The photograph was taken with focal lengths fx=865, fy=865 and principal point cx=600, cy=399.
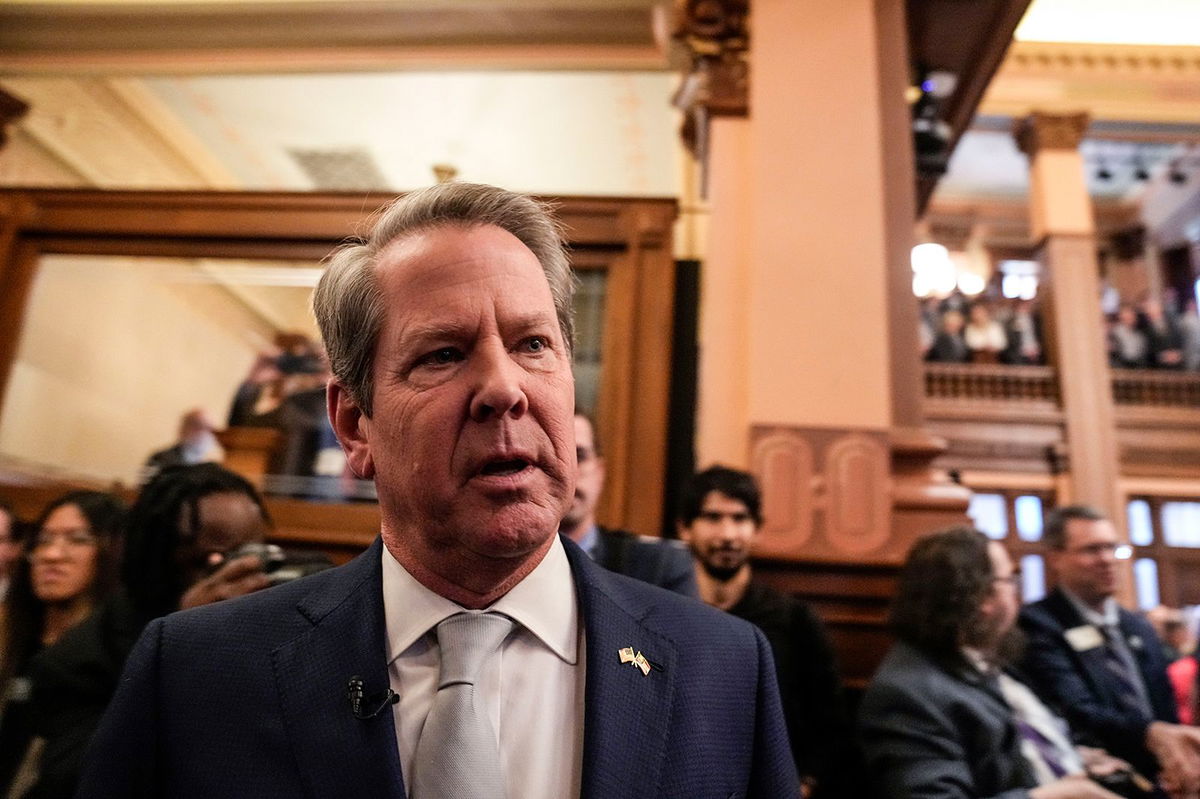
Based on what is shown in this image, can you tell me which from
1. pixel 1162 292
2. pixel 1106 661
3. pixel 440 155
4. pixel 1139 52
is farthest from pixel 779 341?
pixel 1162 292

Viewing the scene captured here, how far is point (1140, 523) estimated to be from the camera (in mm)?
10000

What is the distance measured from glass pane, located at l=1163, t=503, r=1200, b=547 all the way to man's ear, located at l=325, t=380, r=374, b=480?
1129 cm

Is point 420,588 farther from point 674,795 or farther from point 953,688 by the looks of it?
point 953,688

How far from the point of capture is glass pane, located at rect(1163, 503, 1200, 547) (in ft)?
32.9

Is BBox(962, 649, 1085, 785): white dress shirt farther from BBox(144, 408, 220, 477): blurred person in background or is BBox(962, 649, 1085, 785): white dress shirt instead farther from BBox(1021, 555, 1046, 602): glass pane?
BBox(1021, 555, 1046, 602): glass pane

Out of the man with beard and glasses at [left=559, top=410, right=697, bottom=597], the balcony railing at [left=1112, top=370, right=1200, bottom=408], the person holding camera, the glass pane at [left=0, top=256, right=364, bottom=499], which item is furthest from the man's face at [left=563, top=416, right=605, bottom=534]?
the balcony railing at [left=1112, top=370, right=1200, bottom=408]

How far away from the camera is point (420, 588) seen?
0.95 meters

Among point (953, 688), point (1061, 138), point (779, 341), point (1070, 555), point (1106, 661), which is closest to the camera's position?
point (953, 688)

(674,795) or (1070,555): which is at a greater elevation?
(1070,555)

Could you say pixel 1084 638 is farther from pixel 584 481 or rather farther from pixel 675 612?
pixel 675 612

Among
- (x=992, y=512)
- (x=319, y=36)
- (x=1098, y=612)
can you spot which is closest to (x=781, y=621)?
(x=1098, y=612)

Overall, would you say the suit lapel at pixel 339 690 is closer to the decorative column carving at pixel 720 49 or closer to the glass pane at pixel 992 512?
the decorative column carving at pixel 720 49

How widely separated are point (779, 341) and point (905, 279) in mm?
601

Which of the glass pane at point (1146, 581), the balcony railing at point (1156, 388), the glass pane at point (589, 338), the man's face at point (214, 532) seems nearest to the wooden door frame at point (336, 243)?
the glass pane at point (589, 338)
